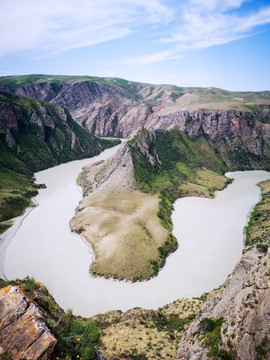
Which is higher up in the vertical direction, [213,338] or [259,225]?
[213,338]

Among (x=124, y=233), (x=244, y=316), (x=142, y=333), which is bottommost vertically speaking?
(x=124, y=233)

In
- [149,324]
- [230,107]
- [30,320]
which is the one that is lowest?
[149,324]

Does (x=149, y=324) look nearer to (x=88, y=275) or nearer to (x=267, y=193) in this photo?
(x=88, y=275)

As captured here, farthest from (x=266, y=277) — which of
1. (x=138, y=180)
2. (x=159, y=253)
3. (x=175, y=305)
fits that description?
(x=138, y=180)

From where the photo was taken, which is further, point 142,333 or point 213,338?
point 142,333

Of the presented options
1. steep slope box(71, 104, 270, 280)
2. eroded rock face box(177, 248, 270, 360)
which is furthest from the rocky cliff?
steep slope box(71, 104, 270, 280)

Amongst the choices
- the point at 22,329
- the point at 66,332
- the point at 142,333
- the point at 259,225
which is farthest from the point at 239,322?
the point at 259,225

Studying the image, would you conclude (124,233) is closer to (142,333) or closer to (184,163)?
(142,333)
